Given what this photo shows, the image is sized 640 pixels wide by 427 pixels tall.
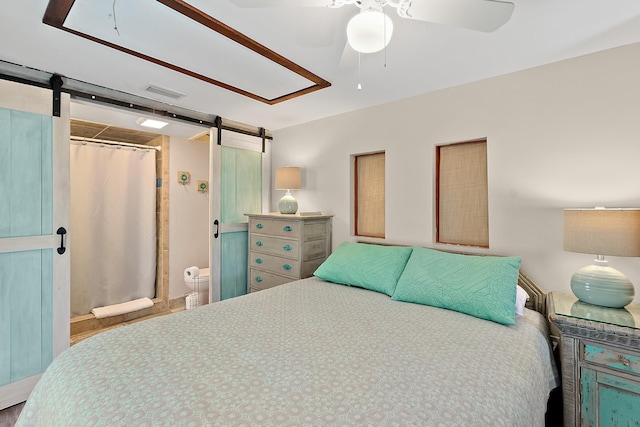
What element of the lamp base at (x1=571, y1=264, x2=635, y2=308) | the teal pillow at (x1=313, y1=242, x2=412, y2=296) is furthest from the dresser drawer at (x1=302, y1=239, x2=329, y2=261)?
the lamp base at (x1=571, y1=264, x2=635, y2=308)

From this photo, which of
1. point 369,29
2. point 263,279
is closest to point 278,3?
point 369,29

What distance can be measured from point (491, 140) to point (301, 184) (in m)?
1.95

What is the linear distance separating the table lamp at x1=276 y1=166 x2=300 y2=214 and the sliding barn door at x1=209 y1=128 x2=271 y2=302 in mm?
551

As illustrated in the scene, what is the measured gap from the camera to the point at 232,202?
3.38 metres

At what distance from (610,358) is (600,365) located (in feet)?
0.18

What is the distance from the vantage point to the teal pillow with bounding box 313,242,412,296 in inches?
83.7

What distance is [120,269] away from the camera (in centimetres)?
360

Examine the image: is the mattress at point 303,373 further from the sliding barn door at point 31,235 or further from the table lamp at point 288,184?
the table lamp at point 288,184

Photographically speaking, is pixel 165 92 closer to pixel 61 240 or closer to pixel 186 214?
pixel 61 240

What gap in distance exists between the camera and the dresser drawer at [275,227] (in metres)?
2.83

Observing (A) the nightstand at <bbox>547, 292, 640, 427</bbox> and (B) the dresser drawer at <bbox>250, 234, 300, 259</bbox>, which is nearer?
(A) the nightstand at <bbox>547, 292, 640, 427</bbox>

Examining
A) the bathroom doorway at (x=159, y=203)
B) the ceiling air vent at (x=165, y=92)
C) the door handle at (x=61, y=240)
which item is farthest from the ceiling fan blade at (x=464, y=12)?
the bathroom doorway at (x=159, y=203)

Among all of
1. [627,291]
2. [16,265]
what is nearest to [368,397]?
[627,291]

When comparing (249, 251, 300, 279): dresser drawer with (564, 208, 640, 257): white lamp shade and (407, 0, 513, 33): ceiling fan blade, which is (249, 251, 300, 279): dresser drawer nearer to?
(564, 208, 640, 257): white lamp shade
